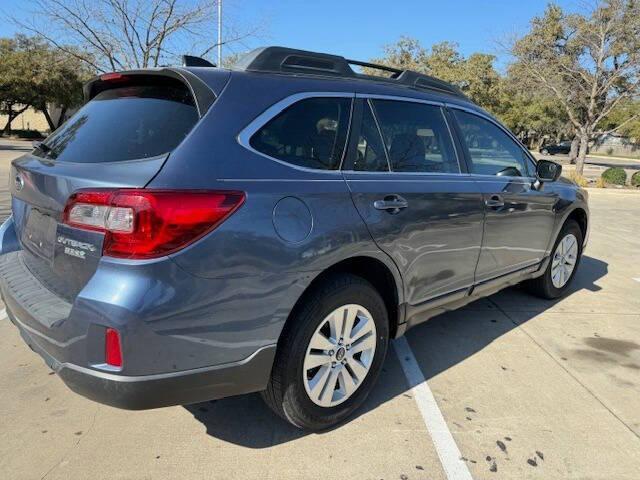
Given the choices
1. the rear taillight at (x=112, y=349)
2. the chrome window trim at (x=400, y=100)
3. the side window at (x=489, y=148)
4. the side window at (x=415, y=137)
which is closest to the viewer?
the rear taillight at (x=112, y=349)

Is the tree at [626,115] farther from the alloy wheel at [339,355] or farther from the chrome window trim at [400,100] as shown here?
the alloy wheel at [339,355]

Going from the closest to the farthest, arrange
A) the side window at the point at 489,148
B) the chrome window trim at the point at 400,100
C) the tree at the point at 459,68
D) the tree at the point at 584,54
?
the chrome window trim at the point at 400,100, the side window at the point at 489,148, the tree at the point at 584,54, the tree at the point at 459,68

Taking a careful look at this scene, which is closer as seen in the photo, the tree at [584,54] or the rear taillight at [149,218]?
the rear taillight at [149,218]

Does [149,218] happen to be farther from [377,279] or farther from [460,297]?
[460,297]

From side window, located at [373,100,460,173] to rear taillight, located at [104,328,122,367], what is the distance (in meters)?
1.79

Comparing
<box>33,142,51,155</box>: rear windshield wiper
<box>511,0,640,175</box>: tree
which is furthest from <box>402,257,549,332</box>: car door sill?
<box>511,0,640,175</box>: tree

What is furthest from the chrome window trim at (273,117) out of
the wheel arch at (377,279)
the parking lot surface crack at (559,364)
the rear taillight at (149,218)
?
the parking lot surface crack at (559,364)

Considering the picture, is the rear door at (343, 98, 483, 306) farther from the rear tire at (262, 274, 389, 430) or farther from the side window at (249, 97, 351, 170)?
the rear tire at (262, 274, 389, 430)

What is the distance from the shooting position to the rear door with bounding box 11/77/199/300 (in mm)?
2150

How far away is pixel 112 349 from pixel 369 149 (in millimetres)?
1719

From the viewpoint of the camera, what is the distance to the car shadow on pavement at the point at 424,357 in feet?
9.29

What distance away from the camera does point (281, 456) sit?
262 centimetres

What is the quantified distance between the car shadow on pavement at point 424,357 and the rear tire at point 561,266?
5.2 inches

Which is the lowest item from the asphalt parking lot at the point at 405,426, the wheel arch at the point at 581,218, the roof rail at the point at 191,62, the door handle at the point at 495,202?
the asphalt parking lot at the point at 405,426
